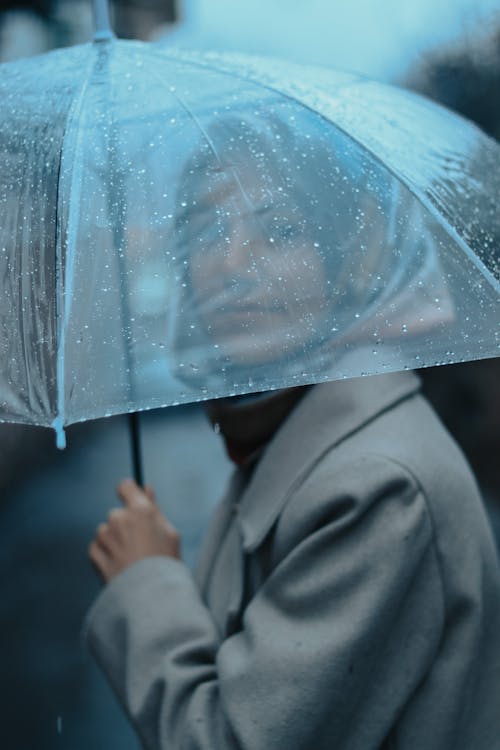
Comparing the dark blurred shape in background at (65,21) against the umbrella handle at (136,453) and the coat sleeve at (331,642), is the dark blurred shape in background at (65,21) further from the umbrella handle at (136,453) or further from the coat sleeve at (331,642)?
the coat sleeve at (331,642)

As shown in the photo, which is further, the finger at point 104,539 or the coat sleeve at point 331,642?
the finger at point 104,539

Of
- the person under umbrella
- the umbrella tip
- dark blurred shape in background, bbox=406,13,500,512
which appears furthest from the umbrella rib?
dark blurred shape in background, bbox=406,13,500,512

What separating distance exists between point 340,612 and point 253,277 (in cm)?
49

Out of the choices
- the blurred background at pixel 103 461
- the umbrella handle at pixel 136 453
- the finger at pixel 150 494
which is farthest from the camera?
the blurred background at pixel 103 461

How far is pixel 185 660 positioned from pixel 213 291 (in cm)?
60

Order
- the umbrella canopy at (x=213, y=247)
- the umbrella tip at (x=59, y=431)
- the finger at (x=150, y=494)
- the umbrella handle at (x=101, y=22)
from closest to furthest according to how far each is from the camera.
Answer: the umbrella tip at (x=59, y=431) → the umbrella canopy at (x=213, y=247) → the umbrella handle at (x=101, y=22) → the finger at (x=150, y=494)

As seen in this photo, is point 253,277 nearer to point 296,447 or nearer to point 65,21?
point 296,447

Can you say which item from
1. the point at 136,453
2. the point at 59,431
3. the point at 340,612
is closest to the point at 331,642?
the point at 340,612

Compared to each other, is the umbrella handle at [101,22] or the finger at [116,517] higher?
the umbrella handle at [101,22]

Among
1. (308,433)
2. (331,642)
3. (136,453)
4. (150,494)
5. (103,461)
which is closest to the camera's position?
(331,642)

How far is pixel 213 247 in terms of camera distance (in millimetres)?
1422

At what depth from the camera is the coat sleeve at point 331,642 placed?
4.51ft

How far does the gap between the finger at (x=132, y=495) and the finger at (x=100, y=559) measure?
0.32ft

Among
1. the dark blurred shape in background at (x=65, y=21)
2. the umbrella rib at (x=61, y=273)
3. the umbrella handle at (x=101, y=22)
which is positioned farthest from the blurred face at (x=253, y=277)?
the dark blurred shape in background at (x=65, y=21)
